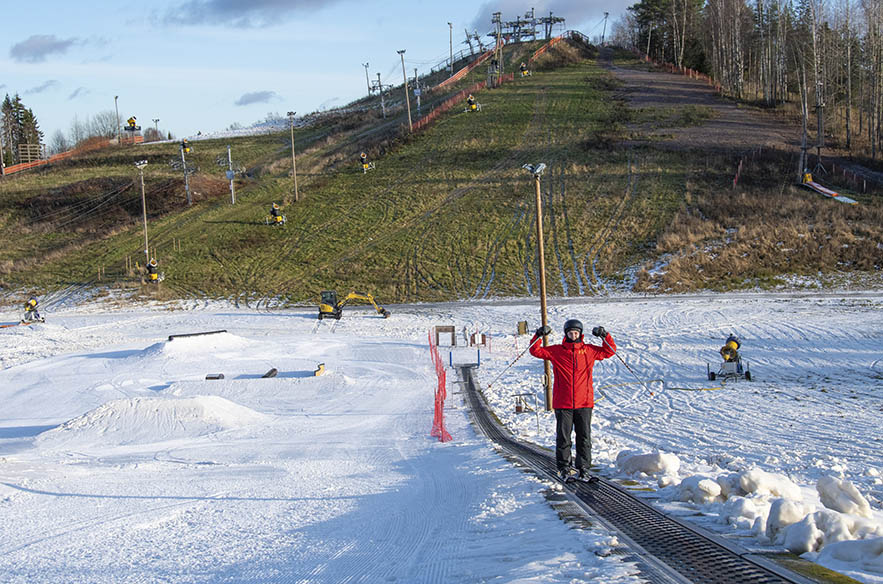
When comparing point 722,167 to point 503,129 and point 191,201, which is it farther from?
point 191,201

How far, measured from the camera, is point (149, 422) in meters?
15.6

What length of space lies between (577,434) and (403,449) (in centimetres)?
515

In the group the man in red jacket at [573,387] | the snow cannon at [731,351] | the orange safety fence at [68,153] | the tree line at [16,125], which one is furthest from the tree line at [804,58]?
the tree line at [16,125]

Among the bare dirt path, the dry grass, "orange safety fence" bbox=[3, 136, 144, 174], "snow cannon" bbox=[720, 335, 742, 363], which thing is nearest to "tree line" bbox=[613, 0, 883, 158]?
the bare dirt path

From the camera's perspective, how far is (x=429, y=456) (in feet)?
38.7

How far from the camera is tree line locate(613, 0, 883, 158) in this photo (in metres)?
50.3

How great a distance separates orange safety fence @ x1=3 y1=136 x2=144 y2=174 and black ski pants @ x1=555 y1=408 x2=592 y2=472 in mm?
89450

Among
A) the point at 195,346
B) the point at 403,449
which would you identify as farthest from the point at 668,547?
the point at 195,346

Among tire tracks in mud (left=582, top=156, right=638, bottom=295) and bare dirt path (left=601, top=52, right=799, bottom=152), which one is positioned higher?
bare dirt path (left=601, top=52, right=799, bottom=152)

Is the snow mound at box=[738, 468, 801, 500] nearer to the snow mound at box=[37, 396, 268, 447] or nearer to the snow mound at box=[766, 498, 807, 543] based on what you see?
the snow mound at box=[766, 498, 807, 543]

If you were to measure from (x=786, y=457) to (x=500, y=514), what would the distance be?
21.5ft

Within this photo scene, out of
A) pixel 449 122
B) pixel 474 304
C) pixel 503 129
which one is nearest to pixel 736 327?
pixel 474 304

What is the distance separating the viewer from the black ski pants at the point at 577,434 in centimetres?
805

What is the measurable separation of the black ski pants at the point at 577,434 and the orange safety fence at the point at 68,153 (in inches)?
3522
